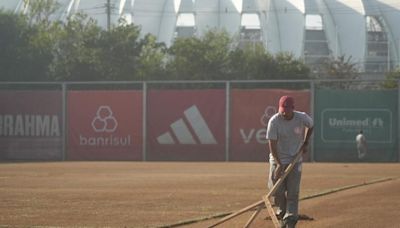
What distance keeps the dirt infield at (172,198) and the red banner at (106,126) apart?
10182mm

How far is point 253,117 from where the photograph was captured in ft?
119

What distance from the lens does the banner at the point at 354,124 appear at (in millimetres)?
35219

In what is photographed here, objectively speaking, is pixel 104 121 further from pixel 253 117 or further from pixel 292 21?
pixel 292 21

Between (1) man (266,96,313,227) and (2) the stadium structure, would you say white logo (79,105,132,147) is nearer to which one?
(1) man (266,96,313,227)

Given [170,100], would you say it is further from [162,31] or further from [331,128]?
[162,31]

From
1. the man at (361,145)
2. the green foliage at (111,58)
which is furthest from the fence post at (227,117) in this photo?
the green foliage at (111,58)

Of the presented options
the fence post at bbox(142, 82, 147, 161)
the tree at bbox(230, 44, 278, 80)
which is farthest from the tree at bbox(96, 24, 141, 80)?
the fence post at bbox(142, 82, 147, 161)

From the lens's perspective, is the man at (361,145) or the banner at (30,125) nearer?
the man at (361,145)

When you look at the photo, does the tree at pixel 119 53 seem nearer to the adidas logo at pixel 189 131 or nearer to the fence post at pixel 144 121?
the fence post at pixel 144 121

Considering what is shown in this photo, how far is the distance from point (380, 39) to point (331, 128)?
226 ft

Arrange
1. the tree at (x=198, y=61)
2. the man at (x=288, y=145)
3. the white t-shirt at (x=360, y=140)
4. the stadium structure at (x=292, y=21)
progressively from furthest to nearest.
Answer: the stadium structure at (x=292, y=21) → the tree at (x=198, y=61) → the white t-shirt at (x=360, y=140) → the man at (x=288, y=145)

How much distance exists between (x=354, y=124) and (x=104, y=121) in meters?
10.4

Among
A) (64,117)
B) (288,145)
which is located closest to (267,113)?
(64,117)

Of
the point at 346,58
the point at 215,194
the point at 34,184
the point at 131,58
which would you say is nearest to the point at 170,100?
the point at 34,184
